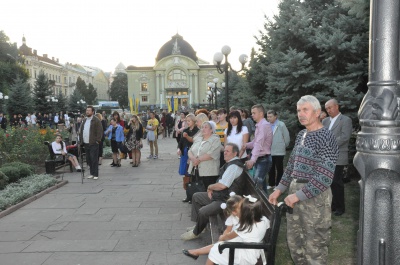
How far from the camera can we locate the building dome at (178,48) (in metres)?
96.2

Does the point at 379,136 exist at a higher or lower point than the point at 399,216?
higher

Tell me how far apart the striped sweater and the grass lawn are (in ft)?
5.39

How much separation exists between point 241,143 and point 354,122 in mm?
2859

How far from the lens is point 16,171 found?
10219mm

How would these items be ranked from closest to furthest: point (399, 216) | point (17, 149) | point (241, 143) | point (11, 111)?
point (399, 216) → point (241, 143) → point (17, 149) → point (11, 111)

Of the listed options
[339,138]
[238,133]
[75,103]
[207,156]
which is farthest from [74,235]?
[75,103]

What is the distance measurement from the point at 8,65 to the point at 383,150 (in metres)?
60.8

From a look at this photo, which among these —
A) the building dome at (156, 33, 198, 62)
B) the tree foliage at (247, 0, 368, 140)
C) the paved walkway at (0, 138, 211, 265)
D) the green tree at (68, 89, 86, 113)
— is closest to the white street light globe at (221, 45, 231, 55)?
the tree foliage at (247, 0, 368, 140)

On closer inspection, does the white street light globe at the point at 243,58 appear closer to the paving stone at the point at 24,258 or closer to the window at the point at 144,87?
the paving stone at the point at 24,258

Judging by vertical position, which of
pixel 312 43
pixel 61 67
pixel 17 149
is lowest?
pixel 17 149

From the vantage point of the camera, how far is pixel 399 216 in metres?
2.28

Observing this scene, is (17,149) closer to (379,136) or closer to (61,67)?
(379,136)

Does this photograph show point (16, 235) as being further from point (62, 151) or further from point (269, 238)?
point (62, 151)

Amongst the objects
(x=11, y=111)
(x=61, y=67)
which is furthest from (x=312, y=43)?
(x=61, y=67)
